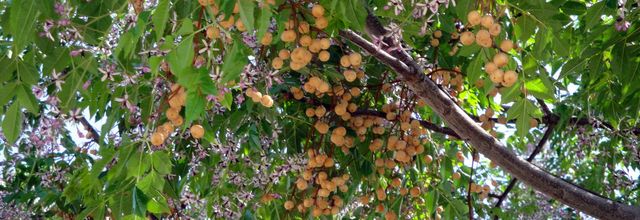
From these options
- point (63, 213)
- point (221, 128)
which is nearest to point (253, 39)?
point (221, 128)

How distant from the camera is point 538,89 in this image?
6.11ft

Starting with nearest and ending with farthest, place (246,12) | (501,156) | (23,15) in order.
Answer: (246,12)
(23,15)
(501,156)

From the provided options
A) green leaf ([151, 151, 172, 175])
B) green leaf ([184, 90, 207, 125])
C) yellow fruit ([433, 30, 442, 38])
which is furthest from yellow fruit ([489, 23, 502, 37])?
yellow fruit ([433, 30, 442, 38])

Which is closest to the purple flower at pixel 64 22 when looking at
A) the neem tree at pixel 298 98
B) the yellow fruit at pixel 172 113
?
the neem tree at pixel 298 98

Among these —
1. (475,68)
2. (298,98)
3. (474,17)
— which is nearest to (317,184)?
(298,98)

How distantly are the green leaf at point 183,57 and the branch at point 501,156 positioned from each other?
2.38 feet

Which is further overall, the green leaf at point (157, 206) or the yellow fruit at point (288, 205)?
the yellow fruit at point (288, 205)

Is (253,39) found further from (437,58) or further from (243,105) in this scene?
(437,58)

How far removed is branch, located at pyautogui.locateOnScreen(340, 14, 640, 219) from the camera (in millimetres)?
2201

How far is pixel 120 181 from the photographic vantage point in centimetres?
183

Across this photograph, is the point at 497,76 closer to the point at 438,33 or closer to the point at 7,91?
the point at 438,33

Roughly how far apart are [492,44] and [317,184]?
0.94m

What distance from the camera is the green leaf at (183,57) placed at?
1.53 meters

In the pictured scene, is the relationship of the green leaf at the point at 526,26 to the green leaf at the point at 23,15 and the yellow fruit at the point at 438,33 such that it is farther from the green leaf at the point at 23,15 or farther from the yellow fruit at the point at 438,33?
the green leaf at the point at 23,15
